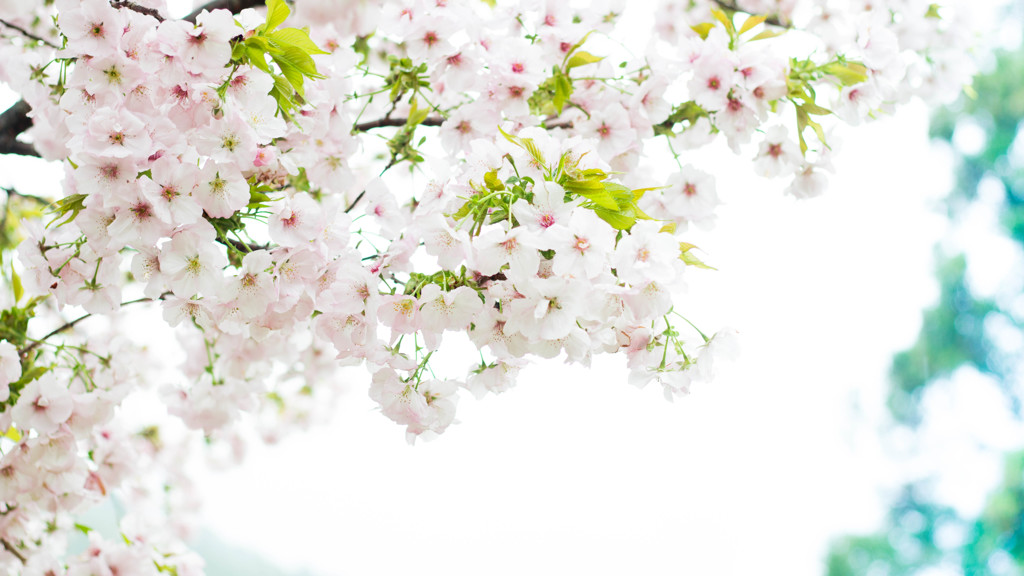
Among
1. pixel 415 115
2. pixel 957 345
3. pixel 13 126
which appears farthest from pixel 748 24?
pixel 957 345

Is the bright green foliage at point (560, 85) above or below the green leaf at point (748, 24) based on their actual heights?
above

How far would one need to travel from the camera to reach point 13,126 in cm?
138

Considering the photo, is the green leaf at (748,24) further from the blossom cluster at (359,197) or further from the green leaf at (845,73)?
the green leaf at (845,73)

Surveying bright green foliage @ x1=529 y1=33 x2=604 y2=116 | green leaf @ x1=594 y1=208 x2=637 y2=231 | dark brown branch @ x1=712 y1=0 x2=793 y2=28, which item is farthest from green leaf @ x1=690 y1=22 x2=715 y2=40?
green leaf @ x1=594 y1=208 x2=637 y2=231

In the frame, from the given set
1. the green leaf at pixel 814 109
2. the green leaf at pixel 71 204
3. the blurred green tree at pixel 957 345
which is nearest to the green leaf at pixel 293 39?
the green leaf at pixel 71 204

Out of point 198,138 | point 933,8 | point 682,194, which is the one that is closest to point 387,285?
point 198,138

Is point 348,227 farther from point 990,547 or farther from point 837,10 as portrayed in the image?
point 990,547

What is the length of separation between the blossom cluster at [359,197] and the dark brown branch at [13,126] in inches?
1.9

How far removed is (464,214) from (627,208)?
0.70 ft

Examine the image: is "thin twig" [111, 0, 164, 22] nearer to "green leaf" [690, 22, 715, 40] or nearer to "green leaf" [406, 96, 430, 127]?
"green leaf" [406, 96, 430, 127]

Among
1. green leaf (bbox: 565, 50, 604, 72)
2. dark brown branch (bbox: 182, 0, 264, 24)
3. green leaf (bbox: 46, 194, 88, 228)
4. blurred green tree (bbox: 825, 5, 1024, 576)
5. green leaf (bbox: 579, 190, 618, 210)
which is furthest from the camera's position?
blurred green tree (bbox: 825, 5, 1024, 576)

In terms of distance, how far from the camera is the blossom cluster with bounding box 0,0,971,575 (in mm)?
858

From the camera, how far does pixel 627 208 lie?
2.91 ft

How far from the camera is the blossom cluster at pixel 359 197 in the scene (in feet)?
2.81
